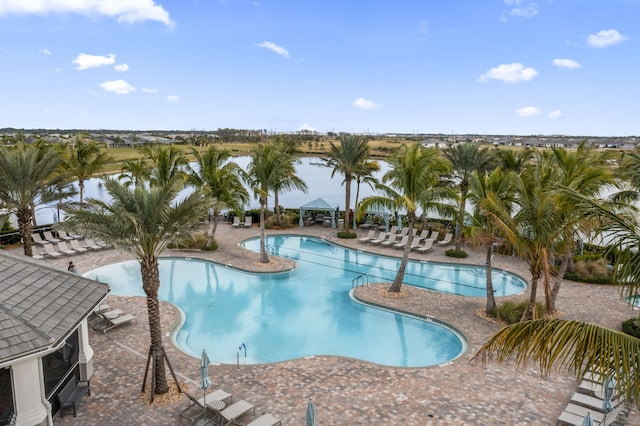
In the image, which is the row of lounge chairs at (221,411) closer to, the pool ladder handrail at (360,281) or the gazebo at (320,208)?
the pool ladder handrail at (360,281)

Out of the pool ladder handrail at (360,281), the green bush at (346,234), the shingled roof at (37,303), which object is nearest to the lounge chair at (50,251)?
the shingled roof at (37,303)

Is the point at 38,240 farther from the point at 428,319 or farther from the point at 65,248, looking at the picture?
the point at 428,319

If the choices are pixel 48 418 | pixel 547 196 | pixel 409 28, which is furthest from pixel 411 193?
pixel 409 28

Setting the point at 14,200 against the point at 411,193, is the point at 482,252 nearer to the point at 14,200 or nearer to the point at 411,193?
the point at 411,193

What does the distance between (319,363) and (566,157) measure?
13163mm

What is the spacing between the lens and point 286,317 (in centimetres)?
1716

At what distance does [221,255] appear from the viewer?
2397 cm

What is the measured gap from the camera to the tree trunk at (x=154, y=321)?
1058 centimetres

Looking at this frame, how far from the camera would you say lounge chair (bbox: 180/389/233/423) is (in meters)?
9.93

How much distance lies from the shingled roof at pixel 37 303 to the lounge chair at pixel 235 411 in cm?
355

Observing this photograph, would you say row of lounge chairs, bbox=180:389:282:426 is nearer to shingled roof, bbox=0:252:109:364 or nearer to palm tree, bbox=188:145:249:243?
shingled roof, bbox=0:252:109:364

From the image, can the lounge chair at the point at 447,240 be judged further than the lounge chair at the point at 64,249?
Yes

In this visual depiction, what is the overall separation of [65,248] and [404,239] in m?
18.1

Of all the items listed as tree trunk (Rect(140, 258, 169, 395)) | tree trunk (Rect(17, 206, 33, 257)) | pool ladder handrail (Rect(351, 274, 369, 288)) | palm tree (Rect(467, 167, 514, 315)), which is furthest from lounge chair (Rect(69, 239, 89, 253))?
palm tree (Rect(467, 167, 514, 315))
